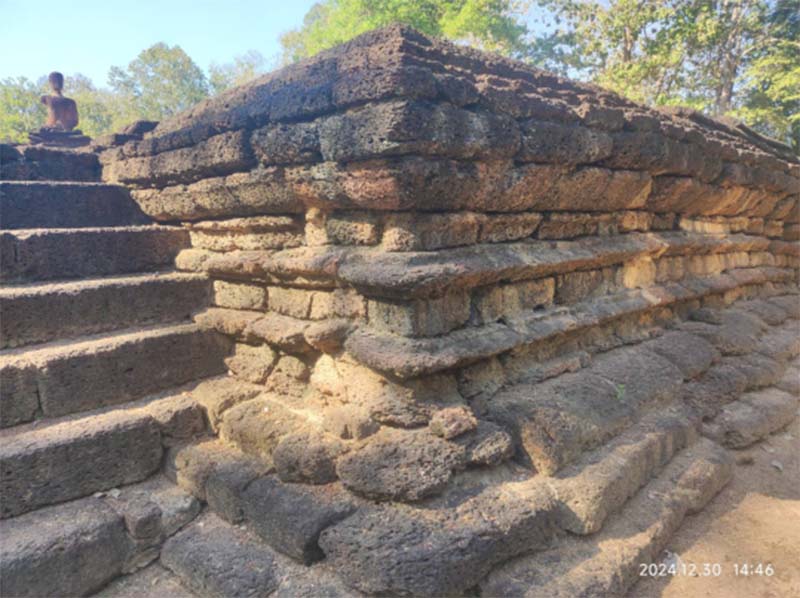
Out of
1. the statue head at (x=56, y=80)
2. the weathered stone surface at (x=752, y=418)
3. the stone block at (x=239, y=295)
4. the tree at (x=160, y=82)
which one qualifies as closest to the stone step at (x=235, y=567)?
the stone block at (x=239, y=295)

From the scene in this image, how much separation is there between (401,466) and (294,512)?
0.42 m

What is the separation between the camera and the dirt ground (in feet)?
6.27

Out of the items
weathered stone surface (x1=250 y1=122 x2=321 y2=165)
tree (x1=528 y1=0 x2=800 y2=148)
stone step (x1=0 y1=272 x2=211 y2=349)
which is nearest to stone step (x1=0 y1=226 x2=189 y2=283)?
stone step (x1=0 y1=272 x2=211 y2=349)

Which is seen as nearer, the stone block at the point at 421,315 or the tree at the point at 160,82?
the stone block at the point at 421,315

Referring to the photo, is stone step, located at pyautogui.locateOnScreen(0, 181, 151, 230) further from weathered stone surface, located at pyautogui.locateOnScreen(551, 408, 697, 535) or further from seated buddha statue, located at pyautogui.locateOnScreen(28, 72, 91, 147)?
seated buddha statue, located at pyautogui.locateOnScreen(28, 72, 91, 147)

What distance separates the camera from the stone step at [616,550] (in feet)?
5.14

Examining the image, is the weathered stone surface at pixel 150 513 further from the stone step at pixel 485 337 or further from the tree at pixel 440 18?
the tree at pixel 440 18

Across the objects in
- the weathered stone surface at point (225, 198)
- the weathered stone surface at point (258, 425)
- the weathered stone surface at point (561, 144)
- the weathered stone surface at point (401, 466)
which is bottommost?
the weathered stone surface at point (258, 425)

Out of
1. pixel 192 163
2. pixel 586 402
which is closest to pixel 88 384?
pixel 192 163

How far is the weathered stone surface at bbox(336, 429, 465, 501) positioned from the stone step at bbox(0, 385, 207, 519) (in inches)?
37.5

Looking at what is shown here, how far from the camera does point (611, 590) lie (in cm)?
162

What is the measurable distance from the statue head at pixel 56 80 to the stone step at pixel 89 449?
25.3 feet

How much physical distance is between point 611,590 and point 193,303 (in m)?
2.43

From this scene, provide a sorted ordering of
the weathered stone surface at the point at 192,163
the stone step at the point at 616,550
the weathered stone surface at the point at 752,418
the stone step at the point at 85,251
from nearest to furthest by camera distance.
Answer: the stone step at the point at 616,550
the weathered stone surface at the point at 192,163
the stone step at the point at 85,251
the weathered stone surface at the point at 752,418
